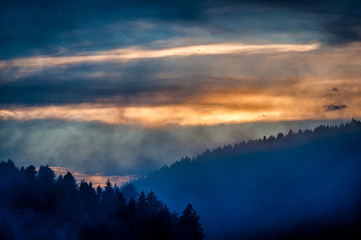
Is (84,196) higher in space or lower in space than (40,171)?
lower

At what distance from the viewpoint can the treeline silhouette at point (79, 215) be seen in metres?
143

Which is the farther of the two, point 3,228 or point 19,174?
point 19,174

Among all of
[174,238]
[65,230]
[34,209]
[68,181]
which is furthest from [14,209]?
[174,238]

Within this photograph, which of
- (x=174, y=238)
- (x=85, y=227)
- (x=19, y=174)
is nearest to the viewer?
(x=174, y=238)

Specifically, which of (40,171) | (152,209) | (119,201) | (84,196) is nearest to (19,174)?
(40,171)

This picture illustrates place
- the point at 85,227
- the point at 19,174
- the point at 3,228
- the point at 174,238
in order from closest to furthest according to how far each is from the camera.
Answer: the point at 3,228 → the point at 174,238 → the point at 85,227 → the point at 19,174

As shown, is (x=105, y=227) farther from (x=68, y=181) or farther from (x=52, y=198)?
(x=68, y=181)

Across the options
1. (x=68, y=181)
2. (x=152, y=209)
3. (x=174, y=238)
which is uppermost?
(x=68, y=181)

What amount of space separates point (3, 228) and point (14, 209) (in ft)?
80.5

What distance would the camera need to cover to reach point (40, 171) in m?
187

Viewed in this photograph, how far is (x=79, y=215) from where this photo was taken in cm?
15425

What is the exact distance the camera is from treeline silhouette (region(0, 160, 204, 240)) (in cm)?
14288

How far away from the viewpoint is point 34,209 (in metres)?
152

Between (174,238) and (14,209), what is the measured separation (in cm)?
4481
